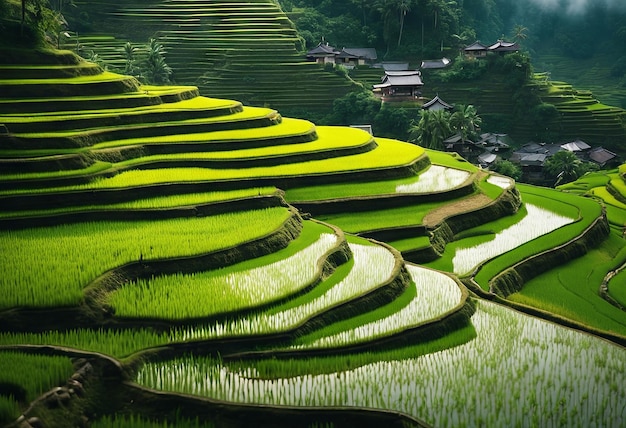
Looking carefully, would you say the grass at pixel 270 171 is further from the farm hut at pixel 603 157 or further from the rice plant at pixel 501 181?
the farm hut at pixel 603 157

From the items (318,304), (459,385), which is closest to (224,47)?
(318,304)

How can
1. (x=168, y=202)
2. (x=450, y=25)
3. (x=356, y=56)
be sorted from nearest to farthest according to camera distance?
(x=168, y=202)
(x=356, y=56)
(x=450, y=25)

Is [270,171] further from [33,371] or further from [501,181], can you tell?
[33,371]

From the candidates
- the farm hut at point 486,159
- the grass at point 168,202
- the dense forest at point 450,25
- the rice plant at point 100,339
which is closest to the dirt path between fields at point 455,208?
the grass at point 168,202

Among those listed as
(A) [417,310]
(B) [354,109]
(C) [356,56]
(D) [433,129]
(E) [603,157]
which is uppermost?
(A) [417,310]

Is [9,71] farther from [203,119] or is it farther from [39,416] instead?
[39,416]

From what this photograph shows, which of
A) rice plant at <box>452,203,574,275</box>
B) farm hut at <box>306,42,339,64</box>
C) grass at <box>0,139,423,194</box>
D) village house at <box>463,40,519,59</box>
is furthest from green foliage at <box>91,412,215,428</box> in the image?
village house at <box>463,40,519,59</box>

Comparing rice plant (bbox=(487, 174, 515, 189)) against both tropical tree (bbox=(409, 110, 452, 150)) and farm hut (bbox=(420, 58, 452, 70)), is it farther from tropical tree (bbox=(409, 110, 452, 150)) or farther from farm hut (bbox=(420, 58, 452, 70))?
farm hut (bbox=(420, 58, 452, 70))
